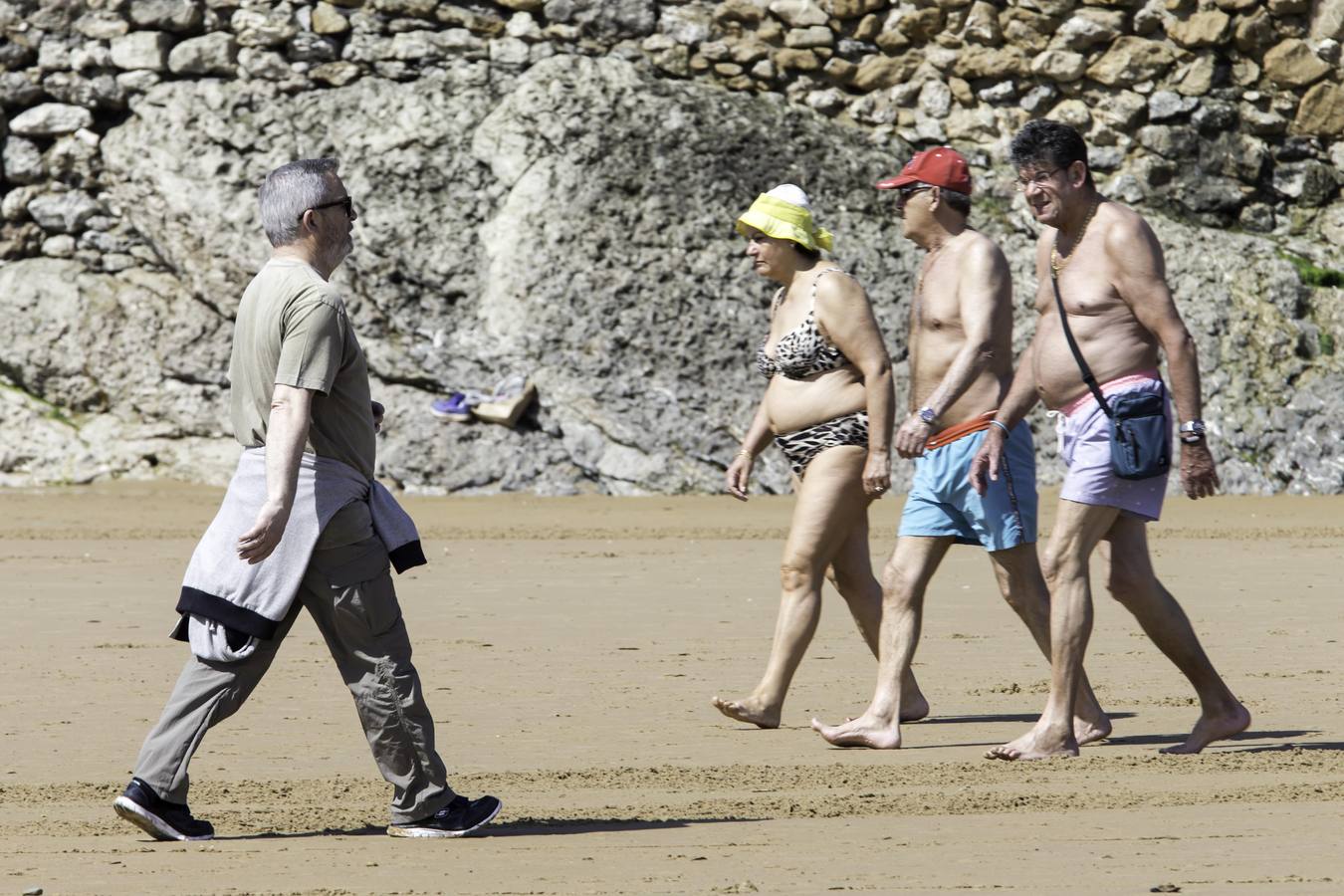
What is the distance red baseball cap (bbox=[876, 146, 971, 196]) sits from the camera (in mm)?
5598

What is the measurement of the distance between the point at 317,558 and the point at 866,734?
2.07 meters

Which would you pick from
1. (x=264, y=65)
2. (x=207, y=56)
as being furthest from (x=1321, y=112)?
(x=207, y=56)

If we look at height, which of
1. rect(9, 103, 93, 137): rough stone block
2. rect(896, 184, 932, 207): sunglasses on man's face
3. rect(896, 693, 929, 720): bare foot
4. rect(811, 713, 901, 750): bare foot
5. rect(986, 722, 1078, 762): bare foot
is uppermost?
rect(9, 103, 93, 137): rough stone block

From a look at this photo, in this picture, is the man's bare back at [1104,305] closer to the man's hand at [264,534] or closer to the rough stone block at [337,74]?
the man's hand at [264,534]

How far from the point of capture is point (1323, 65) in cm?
1784

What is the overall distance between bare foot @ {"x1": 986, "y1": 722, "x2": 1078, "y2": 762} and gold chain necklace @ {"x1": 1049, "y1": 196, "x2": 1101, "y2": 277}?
1.37 metres

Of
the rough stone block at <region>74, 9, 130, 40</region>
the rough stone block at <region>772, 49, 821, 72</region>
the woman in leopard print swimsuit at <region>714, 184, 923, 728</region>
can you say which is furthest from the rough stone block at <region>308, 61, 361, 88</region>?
the woman in leopard print swimsuit at <region>714, 184, 923, 728</region>

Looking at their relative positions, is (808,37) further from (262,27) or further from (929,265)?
(929,265)

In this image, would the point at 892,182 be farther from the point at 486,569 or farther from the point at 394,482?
the point at 394,482

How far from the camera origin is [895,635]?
550 cm

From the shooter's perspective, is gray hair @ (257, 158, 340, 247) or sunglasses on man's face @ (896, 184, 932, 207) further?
sunglasses on man's face @ (896, 184, 932, 207)

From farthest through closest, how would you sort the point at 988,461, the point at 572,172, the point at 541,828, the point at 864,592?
1. the point at 572,172
2. the point at 864,592
3. the point at 988,461
4. the point at 541,828

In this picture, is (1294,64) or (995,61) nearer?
(1294,64)

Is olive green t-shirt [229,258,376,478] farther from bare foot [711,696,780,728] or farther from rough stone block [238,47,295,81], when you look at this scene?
rough stone block [238,47,295,81]
